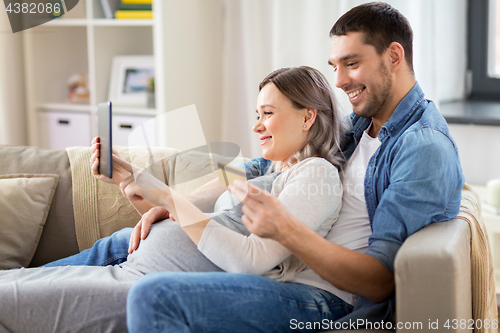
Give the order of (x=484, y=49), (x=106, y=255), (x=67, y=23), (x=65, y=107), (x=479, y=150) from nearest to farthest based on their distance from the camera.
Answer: (x=106, y=255)
(x=479, y=150)
(x=484, y=49)
(x=67, y=23)
(x=65, y=107)

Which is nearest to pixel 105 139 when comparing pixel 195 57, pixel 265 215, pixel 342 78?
pixel 265 215

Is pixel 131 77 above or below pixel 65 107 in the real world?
above

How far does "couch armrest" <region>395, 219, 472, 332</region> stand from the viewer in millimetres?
987

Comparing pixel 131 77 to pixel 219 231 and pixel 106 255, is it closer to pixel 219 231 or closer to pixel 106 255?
pixel 106 255

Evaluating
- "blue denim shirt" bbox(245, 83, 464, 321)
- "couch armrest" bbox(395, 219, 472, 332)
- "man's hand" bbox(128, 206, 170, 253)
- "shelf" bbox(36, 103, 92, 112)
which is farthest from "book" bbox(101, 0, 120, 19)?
"couch armrest" bbox(395, 219, 472, 332)

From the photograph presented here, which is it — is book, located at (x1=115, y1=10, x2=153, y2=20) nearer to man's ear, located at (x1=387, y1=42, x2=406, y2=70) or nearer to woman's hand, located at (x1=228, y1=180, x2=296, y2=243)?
man's ear, located at (x1=387, y1=42, x2=406, y2=70)

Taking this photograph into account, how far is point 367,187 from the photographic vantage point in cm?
128

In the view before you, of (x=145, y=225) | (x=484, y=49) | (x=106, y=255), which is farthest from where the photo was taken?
(x=484, y=49)

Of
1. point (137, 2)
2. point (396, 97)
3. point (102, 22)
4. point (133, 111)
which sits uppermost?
point (137, 2)

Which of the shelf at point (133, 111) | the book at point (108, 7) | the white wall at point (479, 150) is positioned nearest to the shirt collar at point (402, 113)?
the white wall at point (479, 150)

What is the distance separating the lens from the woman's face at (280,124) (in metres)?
1.34

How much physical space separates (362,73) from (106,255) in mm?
→ 936

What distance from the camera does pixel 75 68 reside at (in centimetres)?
308

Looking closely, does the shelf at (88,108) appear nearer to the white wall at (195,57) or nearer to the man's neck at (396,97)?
the white wall at (195,57)
